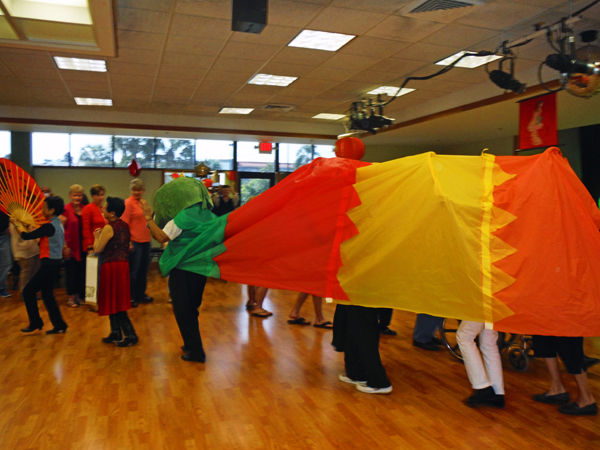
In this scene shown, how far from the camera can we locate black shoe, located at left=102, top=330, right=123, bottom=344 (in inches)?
161

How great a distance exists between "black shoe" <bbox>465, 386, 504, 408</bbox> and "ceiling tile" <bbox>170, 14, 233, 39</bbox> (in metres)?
3.97

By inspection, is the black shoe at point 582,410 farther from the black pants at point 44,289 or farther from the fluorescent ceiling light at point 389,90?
the fluorescent ceiling light at point 389,90

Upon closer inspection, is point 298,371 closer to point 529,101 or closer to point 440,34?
point 440,34

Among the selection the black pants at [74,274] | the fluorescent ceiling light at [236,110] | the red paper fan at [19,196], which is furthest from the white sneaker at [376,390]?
the fluorescent ceiling light at [236,110]

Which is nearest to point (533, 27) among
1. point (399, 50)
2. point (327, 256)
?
point (399, 50)

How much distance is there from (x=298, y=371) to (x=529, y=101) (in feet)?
16.8

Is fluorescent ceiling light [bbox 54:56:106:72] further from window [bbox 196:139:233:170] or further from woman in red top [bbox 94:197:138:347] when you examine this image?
window [bbox 196:139:233:170]

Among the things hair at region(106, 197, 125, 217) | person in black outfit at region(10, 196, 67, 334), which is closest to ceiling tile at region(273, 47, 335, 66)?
hair at region(106, 197, 125, 217)

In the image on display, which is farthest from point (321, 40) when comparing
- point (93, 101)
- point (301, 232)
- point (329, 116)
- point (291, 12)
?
point (93, 101)

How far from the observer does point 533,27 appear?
4.91 meters

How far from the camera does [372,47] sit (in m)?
5.44

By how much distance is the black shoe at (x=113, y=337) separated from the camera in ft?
13.4

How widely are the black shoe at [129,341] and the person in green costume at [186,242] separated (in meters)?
0.62

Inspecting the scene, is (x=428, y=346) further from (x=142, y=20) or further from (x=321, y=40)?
(x=142, y=20)
